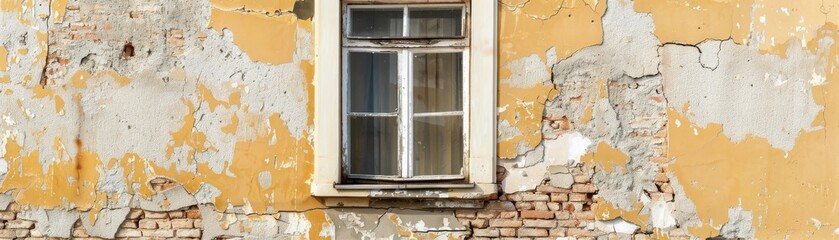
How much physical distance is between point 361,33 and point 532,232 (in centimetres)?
149

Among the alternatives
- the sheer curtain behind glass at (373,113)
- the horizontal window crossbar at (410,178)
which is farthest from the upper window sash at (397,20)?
the horizontal window crossbar at (410,178)

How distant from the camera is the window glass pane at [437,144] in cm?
570

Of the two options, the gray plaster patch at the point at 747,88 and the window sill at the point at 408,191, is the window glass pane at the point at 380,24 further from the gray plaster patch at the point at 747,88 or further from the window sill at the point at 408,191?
the gray plaster patch at the point at 747,88

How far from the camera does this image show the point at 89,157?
5609 mm

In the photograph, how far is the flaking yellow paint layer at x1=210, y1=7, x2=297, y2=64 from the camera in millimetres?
5594

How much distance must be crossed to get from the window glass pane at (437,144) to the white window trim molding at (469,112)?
164 mm

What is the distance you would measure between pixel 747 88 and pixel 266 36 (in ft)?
8.86

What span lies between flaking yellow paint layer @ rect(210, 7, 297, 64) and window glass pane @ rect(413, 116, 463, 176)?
2.77 ft

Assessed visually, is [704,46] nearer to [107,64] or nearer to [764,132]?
[764,132]

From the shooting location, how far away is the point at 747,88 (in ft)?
18.2

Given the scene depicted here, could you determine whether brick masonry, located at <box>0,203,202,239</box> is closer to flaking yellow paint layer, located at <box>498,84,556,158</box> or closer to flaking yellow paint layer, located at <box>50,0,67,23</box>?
flaking yellow paint layer, located at <box>50,0,67,23</box>

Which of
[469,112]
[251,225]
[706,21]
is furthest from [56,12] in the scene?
[706,21]

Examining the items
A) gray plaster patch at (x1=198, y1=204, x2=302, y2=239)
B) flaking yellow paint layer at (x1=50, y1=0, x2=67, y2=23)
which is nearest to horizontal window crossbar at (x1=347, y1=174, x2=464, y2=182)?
gray plaster patch at (x1=198, y1=204, x2=302, y2=239)

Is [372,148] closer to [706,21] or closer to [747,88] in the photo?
[706,21]
